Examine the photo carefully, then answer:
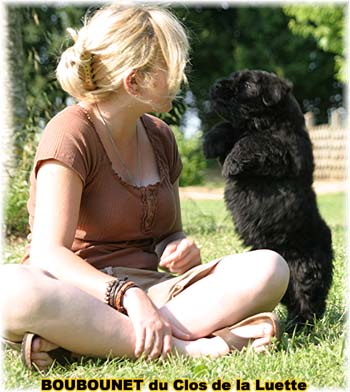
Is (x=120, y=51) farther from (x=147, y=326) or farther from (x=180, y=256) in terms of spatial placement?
(x=147, y=326)

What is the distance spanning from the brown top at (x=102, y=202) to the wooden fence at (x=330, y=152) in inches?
637

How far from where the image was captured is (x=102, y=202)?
3059 millimetres

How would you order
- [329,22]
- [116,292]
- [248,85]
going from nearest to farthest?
[116,292] → [248,85] → [329,22]

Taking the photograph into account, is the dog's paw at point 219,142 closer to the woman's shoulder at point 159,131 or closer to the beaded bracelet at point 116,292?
the woman's shoulder at point 159,131

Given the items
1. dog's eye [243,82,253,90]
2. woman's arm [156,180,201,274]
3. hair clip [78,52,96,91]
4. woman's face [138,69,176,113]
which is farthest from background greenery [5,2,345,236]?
woman's arm [156,180,201,274]

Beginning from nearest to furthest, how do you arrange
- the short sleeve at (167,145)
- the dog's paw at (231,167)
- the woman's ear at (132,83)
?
1. the woman's ear at (132,83)
2. the short sleeve at (167,145)
3. the dog's paw at (231,167)

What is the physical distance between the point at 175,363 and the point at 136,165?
0.95 metres

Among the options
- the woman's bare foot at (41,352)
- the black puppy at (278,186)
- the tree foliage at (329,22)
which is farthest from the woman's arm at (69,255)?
the tree foliage at (329,22)

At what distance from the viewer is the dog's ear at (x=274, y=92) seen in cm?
377

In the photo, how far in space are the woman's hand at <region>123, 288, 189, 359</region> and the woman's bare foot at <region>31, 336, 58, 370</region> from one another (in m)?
0.31

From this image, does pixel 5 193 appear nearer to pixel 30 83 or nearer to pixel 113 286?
pixel 30 83

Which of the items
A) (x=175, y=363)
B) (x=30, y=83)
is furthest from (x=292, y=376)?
(x=30, y=83)

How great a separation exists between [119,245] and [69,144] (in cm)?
51

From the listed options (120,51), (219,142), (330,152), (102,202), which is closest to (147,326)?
(102,202)
